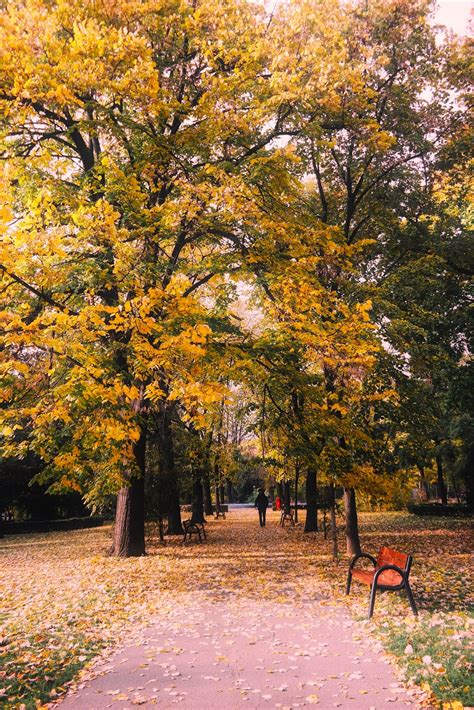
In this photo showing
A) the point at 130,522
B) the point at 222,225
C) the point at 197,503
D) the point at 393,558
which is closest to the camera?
the point at 393,558

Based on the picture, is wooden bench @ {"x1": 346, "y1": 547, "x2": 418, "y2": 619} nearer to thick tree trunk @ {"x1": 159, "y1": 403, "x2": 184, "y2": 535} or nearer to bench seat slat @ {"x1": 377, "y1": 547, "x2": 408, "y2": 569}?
bench seat slat @ {"x1": 377, "y1": 547, "x2": 408, "y2": 569}

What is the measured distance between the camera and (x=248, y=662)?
5.31 metres

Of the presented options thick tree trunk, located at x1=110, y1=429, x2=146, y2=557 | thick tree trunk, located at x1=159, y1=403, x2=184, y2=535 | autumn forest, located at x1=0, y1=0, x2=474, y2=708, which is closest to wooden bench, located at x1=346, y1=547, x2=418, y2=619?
autumn forest, located at x1=0, y1=0, x2=474, y2=708

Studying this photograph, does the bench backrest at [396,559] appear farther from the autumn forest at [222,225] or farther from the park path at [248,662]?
the autumn forest at [222,225]

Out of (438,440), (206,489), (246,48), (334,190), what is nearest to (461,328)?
(334,190)

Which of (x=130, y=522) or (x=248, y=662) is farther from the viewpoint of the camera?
(x=130, y=522)

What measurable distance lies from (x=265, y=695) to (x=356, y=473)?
5.76 m

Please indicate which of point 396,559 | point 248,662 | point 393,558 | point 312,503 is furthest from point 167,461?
point 248,662

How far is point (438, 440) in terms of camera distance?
77.5 feet

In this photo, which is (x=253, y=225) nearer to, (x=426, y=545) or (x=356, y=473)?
(x=356, y=473)

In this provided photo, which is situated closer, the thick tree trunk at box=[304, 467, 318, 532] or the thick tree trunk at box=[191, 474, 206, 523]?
the thick tree trunk at box=[304, 467, 318, 532]

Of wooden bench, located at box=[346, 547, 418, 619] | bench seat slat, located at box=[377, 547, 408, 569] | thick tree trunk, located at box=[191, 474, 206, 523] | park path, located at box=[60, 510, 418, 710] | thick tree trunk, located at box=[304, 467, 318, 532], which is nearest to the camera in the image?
park path, located at box=[60, 510, 418, 710]

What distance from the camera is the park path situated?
Answer: 436cm

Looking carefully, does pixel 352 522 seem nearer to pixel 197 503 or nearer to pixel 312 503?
pixel 312 503
